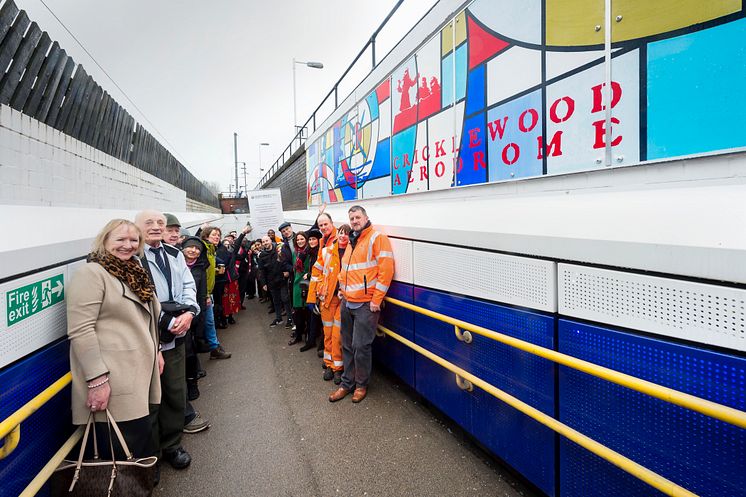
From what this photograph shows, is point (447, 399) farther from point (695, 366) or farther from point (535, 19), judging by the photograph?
point (535, 19)

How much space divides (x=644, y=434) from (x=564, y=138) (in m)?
1.91

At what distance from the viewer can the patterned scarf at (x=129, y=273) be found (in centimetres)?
199

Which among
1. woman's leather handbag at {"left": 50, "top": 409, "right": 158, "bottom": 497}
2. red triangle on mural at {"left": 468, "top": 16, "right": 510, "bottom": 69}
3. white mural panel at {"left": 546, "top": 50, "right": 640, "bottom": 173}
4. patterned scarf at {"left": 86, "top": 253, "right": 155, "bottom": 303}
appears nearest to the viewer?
woman's leather handbag at {"left": 50, "top": 409, "right": 158, "bottom": 497}

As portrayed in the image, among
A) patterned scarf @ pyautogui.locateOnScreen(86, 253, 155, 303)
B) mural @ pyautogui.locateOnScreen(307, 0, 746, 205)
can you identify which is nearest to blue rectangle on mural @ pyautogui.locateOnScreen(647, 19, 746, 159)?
mural @ pyautogui.locateOnScreen(307, 0, 746, 205)

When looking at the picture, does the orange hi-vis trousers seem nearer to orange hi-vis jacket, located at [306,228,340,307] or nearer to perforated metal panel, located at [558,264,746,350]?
orange hi-vis jacket, located at [306,228,340,307]

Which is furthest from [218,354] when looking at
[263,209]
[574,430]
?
[263,209]

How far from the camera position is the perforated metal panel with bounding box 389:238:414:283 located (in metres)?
3.29

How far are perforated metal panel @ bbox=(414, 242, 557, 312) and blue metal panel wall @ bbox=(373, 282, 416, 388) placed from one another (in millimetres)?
315

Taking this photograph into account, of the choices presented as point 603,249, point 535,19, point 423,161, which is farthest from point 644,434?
point 423,161

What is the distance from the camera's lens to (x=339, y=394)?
354cm

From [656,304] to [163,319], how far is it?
2820mm

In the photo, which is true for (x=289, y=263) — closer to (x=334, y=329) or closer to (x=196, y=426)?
(x=334, y=329)

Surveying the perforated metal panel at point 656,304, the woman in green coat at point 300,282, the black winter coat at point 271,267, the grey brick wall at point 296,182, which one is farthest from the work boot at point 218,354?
Result: the grey brick wall at point 296,182

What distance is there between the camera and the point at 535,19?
2789mm
